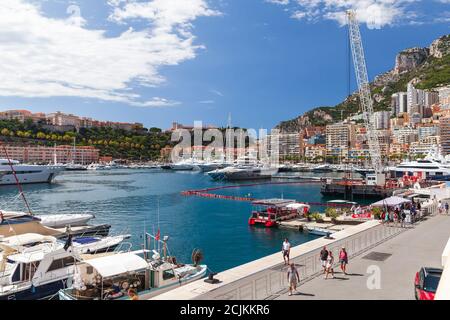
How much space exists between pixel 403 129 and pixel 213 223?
611 ft

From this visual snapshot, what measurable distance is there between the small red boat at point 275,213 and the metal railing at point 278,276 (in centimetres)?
1416

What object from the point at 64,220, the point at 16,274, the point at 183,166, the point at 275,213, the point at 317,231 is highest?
the point at 16,274

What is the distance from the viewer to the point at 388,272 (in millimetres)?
13133

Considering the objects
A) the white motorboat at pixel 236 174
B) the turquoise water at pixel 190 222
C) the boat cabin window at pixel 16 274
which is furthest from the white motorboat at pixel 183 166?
the boat cabin window at pixel 16 274

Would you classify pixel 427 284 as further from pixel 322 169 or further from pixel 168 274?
pixel 322 169

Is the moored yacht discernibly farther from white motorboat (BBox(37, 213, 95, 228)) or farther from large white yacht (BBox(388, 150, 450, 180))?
white motorboat (BBox(37, 213, 95, 228))

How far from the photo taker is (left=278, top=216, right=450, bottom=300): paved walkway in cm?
1100

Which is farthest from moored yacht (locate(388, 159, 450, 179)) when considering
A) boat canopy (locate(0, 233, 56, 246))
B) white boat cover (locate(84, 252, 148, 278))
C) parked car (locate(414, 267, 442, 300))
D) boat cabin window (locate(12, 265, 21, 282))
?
boat cabin window (locate(12, 265, 21, 282))

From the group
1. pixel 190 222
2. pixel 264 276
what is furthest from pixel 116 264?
pixel 190 222

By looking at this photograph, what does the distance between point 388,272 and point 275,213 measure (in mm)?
21106

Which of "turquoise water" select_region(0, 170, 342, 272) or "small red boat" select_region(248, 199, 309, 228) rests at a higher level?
"small red boat" select_region(248, 199, 309, 228)

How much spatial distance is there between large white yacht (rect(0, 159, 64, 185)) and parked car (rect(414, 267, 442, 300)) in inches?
3572
